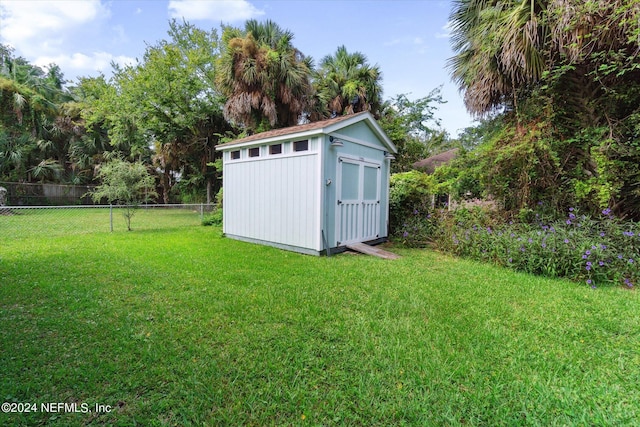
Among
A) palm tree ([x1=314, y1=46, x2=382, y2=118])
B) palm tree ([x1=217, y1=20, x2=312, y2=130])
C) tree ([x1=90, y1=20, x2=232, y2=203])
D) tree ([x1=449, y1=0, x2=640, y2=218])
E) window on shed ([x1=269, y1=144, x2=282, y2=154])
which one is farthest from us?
tree ([x1=90, y1=20, x2=232, y2=203])

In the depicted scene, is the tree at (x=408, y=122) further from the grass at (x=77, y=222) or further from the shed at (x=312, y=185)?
the grass at (x=77, y=222)

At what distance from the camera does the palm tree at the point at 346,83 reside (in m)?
12.6

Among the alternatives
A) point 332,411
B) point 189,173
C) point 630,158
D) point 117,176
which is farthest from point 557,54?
point 189,173

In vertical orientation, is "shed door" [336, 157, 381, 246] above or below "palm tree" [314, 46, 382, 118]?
below

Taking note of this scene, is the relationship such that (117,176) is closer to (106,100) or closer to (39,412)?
(39,412)

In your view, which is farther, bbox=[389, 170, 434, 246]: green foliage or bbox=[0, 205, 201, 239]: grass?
bbox=[0, 205, 201, 239]: grass

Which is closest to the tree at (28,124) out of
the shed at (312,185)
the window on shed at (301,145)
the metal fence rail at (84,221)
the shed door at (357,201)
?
the metal fence rail at (84,221)

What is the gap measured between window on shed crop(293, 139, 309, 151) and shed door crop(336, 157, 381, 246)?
0.72m

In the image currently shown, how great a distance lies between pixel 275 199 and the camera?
20.6 feet

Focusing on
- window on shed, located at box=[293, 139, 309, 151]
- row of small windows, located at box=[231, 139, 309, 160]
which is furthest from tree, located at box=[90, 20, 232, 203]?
window on shed, located at box=[293, 139, 309, 151]

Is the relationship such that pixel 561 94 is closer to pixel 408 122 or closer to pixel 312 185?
pixel 312 185

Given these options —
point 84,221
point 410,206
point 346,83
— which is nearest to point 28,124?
point 84,221

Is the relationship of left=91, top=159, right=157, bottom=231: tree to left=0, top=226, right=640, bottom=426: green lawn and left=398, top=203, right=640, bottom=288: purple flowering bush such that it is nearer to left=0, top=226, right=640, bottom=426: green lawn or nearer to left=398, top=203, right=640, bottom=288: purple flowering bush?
left=0, top=226, right=640, bottom=426: green lawn

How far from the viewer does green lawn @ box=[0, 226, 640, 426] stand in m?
1.70
